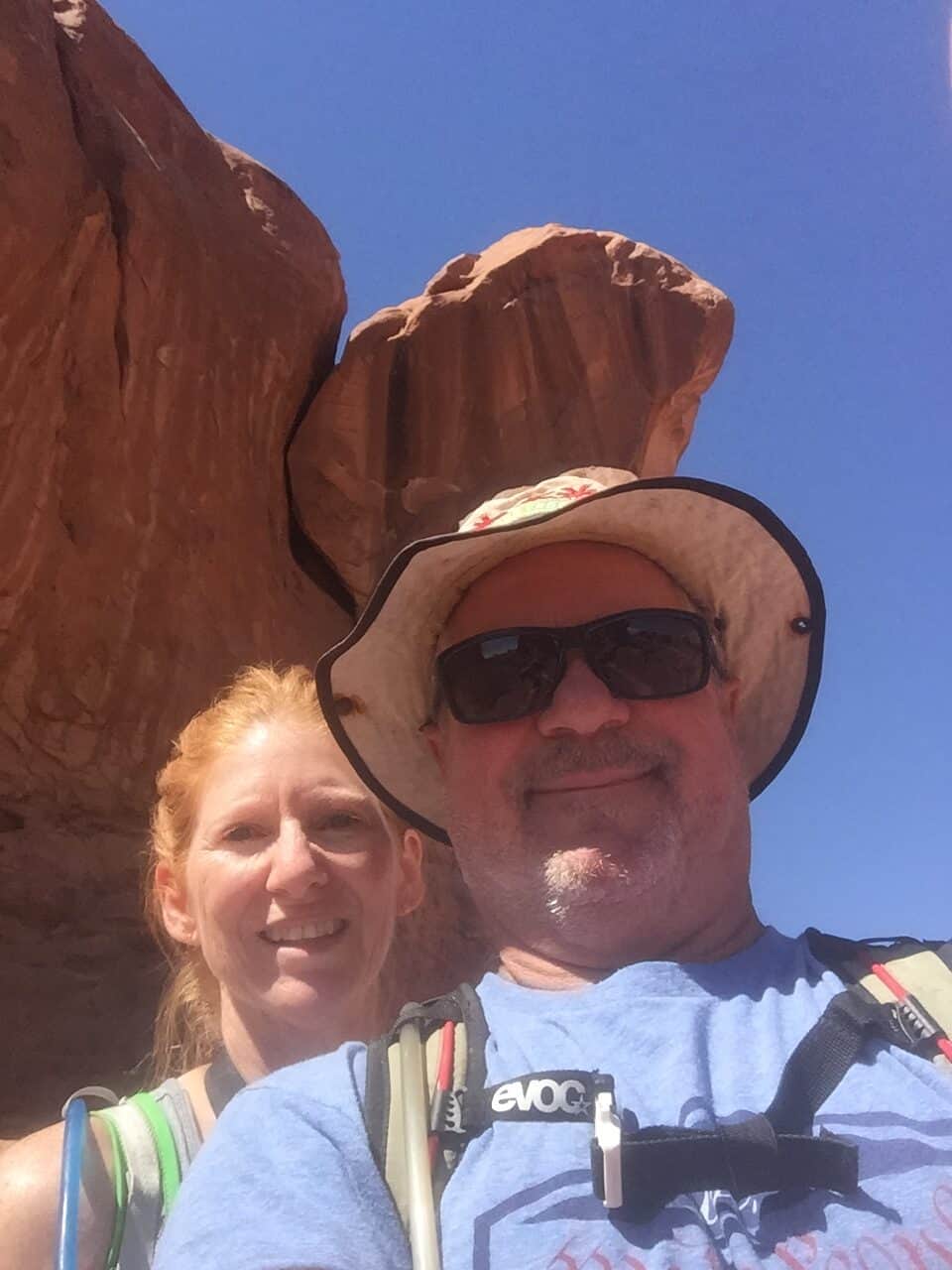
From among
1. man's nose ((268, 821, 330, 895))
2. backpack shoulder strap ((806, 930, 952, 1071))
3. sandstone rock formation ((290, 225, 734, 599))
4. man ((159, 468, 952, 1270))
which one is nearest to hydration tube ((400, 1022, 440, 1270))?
man ((159, 468, 952, 1270))

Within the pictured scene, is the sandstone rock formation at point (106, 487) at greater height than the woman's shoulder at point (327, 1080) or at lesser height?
greater

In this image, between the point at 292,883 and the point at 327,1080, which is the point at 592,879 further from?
the point at 292,883

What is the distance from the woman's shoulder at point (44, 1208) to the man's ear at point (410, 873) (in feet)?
3.14

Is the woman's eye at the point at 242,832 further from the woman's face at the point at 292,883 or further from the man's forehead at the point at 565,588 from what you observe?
the man's forehead at the point at 565,588

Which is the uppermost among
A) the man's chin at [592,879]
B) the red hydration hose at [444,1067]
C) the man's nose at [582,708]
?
the man's nose at [582,708]

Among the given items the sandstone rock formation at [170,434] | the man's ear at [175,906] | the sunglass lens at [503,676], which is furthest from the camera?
the sandstone rock formation at [170,434]

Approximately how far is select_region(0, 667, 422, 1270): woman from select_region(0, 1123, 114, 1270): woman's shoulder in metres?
0.12

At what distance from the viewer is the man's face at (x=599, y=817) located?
143cm

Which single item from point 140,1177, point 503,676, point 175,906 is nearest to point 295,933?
point 175,906

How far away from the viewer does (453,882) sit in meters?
6.88

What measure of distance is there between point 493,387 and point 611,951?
320 inches

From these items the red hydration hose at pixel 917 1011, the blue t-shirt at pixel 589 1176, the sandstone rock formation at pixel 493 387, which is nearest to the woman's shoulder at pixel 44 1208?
the blue t-shirt at pixel 589 1176

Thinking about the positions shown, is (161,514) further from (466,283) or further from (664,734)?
(664,734)

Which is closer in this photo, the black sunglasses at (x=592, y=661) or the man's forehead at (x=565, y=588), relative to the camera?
the black sunglasses at (x=592, y=661)
